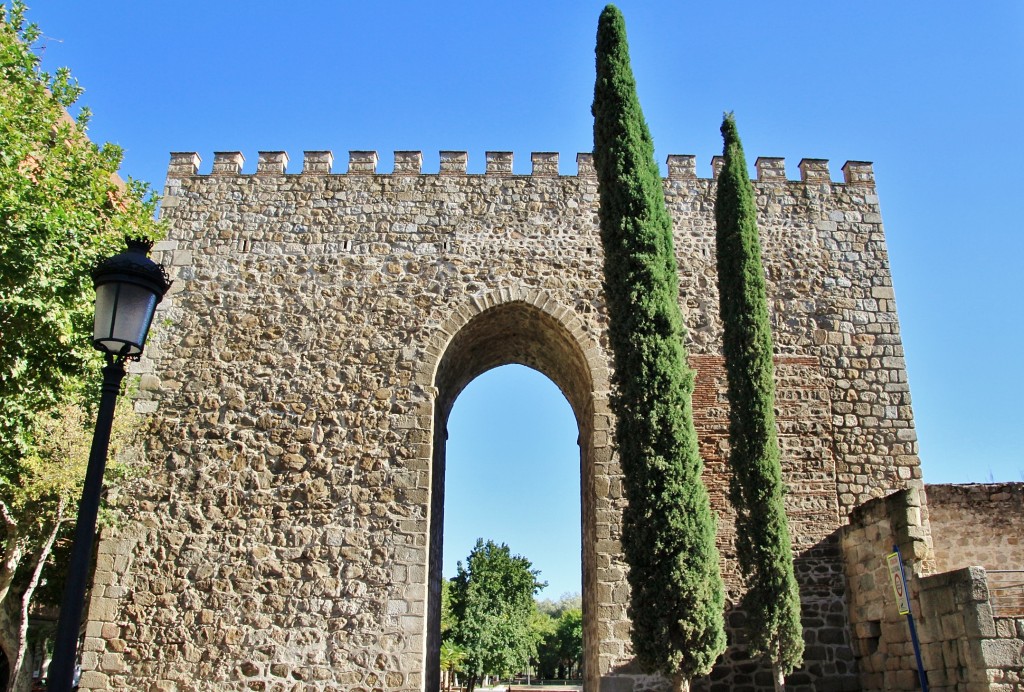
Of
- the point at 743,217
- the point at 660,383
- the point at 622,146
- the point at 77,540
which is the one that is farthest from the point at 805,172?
the point at 77,540

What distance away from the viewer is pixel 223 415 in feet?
38.9

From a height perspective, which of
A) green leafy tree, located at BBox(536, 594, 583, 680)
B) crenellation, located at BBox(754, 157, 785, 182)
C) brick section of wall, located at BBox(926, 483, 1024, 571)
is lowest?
green leafy tree, located at BBox(536, 594, 583, 680)

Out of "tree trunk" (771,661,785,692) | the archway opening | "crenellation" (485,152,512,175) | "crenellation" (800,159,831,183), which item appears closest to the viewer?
"tree trunk" (771,661,785,692)

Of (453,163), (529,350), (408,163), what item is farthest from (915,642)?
(408,163)

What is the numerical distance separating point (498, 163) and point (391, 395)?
4.57 meters

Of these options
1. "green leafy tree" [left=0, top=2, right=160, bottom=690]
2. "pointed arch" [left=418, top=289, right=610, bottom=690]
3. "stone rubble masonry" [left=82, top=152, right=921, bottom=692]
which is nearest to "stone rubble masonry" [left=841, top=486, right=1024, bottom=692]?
"stone rubble masonry" [left=82, top=152, right=921, bottom=692]

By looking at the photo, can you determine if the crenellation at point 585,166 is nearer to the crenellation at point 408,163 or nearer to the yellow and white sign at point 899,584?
the crenellation at point 408,163

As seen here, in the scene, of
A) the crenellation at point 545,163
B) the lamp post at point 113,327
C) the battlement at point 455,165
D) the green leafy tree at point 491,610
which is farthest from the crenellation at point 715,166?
the green leafy tree at point 491,610

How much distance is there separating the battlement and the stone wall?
18.3 ft

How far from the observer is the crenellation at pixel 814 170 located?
1353cm

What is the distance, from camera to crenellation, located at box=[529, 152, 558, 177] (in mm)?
13414

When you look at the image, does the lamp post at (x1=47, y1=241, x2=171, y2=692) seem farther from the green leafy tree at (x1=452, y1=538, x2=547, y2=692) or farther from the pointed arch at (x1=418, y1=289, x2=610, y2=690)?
the green leafy tree at (x1=452, y1=538, x2=547, y2=692)

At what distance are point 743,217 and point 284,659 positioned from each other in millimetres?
9019

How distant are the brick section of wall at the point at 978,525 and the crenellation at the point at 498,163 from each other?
8492 mm
